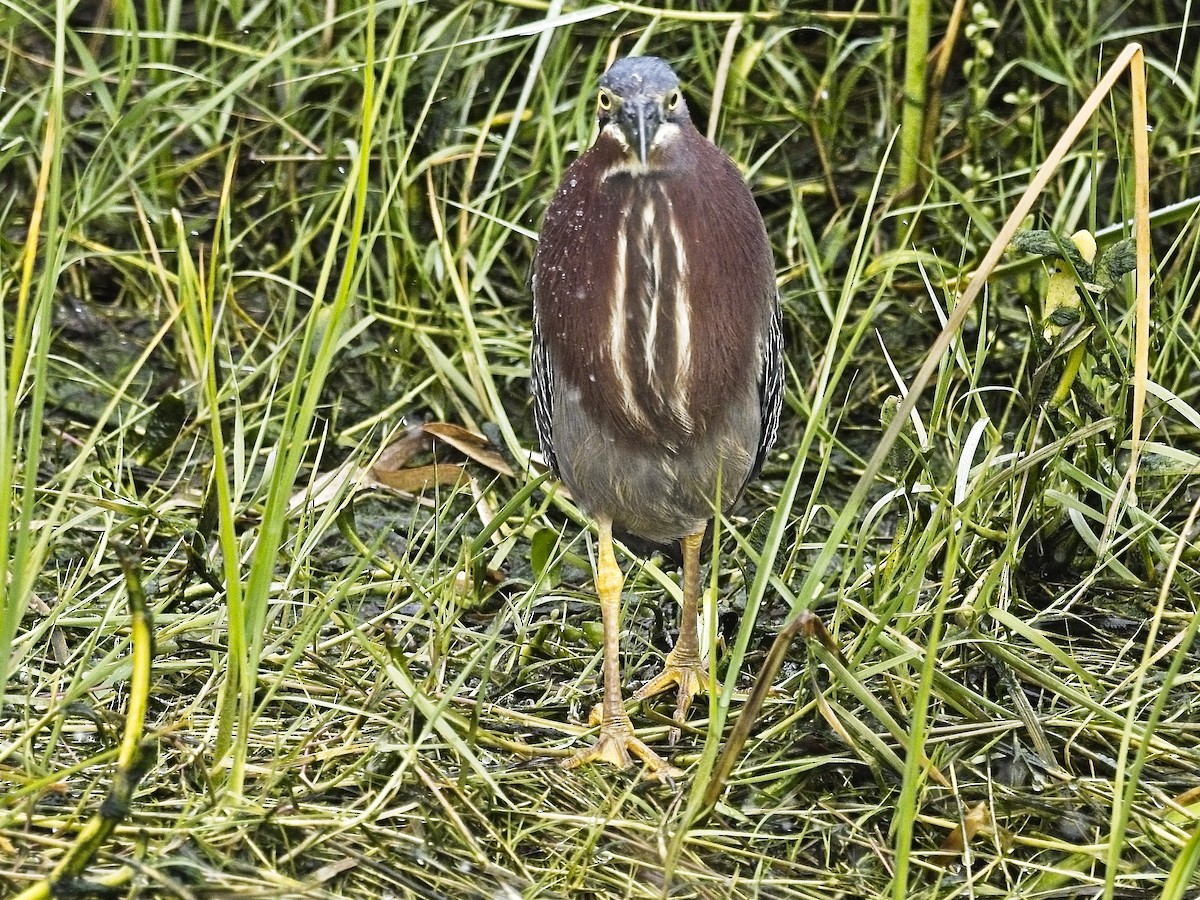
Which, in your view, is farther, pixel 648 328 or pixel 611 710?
pixel 611 710

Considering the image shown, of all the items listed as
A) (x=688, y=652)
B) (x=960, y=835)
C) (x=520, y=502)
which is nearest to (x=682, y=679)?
(x=688, y=652)

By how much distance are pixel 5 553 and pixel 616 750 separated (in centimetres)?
134

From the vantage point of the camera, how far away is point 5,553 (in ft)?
8.17

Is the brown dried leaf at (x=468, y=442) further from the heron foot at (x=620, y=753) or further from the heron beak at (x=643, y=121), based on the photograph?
the heron beak at (x=643, y=121)

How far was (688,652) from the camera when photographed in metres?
3.63

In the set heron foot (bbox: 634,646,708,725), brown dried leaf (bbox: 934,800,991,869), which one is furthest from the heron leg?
brown dried leaf (bbox: 934,800,991,869)

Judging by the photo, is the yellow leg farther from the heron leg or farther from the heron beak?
the heron beak

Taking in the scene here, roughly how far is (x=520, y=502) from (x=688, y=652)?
0.63 m

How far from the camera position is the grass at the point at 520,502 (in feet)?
9.05

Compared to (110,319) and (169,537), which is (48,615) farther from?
(110,319)

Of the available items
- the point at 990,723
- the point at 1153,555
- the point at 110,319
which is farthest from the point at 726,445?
the point at 110,319

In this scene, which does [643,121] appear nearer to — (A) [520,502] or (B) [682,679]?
(A) [520,502]

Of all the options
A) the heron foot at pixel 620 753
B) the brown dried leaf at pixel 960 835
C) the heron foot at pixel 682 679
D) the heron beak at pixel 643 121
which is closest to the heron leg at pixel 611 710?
the heron foot at pixel 620 753

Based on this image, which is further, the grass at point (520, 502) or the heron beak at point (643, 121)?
the heron beak at point (643, 121)
